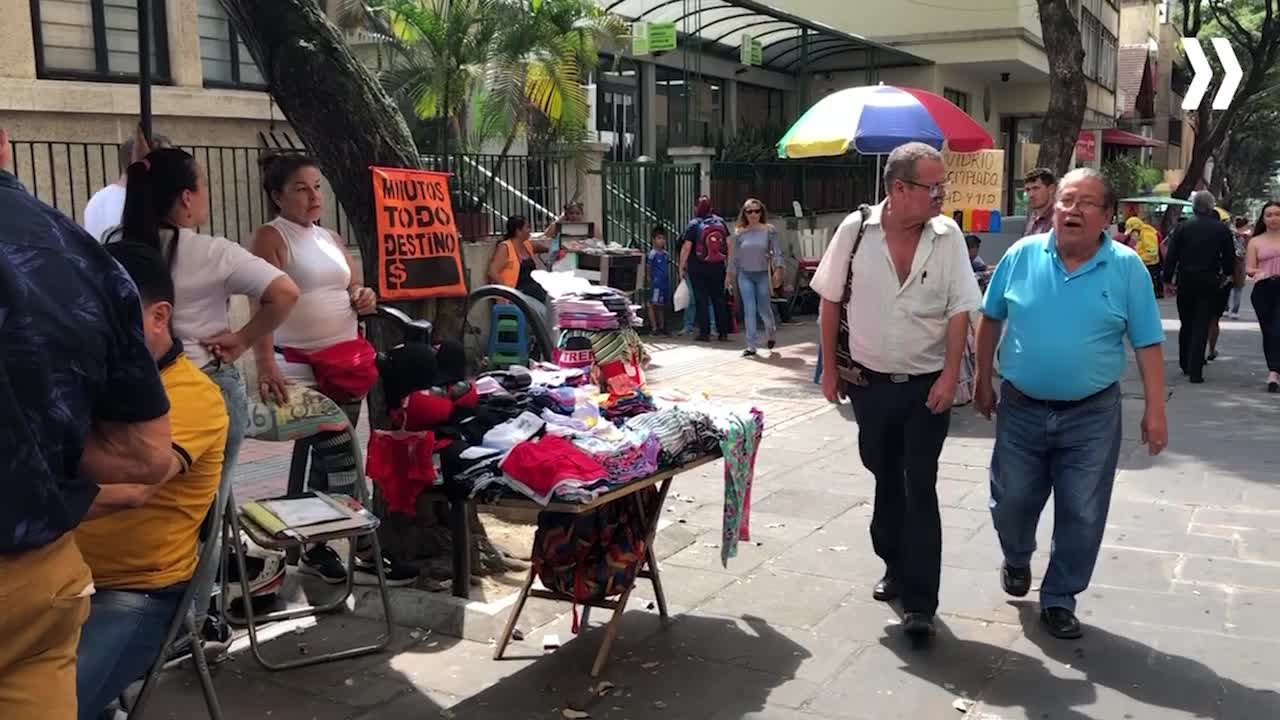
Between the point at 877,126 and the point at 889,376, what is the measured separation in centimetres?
706

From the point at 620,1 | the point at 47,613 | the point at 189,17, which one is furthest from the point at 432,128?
the point at 47,613

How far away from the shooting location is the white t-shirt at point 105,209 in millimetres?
5746

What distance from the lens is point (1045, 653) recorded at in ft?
14.5

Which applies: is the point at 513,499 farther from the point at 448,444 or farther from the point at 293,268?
the point at 293,268

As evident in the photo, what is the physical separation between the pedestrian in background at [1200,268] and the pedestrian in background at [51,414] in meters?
11.2

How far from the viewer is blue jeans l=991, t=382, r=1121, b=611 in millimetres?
4496

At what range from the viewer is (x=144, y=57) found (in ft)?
16.2

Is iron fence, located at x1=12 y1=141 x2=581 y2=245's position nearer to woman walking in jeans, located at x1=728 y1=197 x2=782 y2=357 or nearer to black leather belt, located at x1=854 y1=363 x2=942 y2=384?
woman walking in jeans, located at x1=728 y1=197 x2=782 y2=357

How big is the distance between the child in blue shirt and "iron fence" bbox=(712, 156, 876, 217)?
268cm

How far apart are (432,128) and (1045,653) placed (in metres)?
12.6

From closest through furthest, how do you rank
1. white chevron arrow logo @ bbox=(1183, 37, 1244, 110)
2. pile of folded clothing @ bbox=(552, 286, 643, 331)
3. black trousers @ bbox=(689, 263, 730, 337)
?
pile of folded clothing @ bbox=(552, 286, 643, 331) → black trousers @ bbox=(689, 263, 730, 337) → white chevron arrow logo @ bbox=(1183, 37, 1244, 110)

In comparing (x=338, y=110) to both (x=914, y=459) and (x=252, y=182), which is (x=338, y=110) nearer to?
(x=914, y=459)

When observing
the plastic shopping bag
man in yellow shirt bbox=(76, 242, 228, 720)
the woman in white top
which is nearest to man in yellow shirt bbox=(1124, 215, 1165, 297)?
the plastic shopping bag

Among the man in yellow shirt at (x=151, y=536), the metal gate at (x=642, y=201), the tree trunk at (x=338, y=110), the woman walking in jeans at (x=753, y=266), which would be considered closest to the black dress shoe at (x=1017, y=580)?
the tree trunk at (x=338, y=110)
